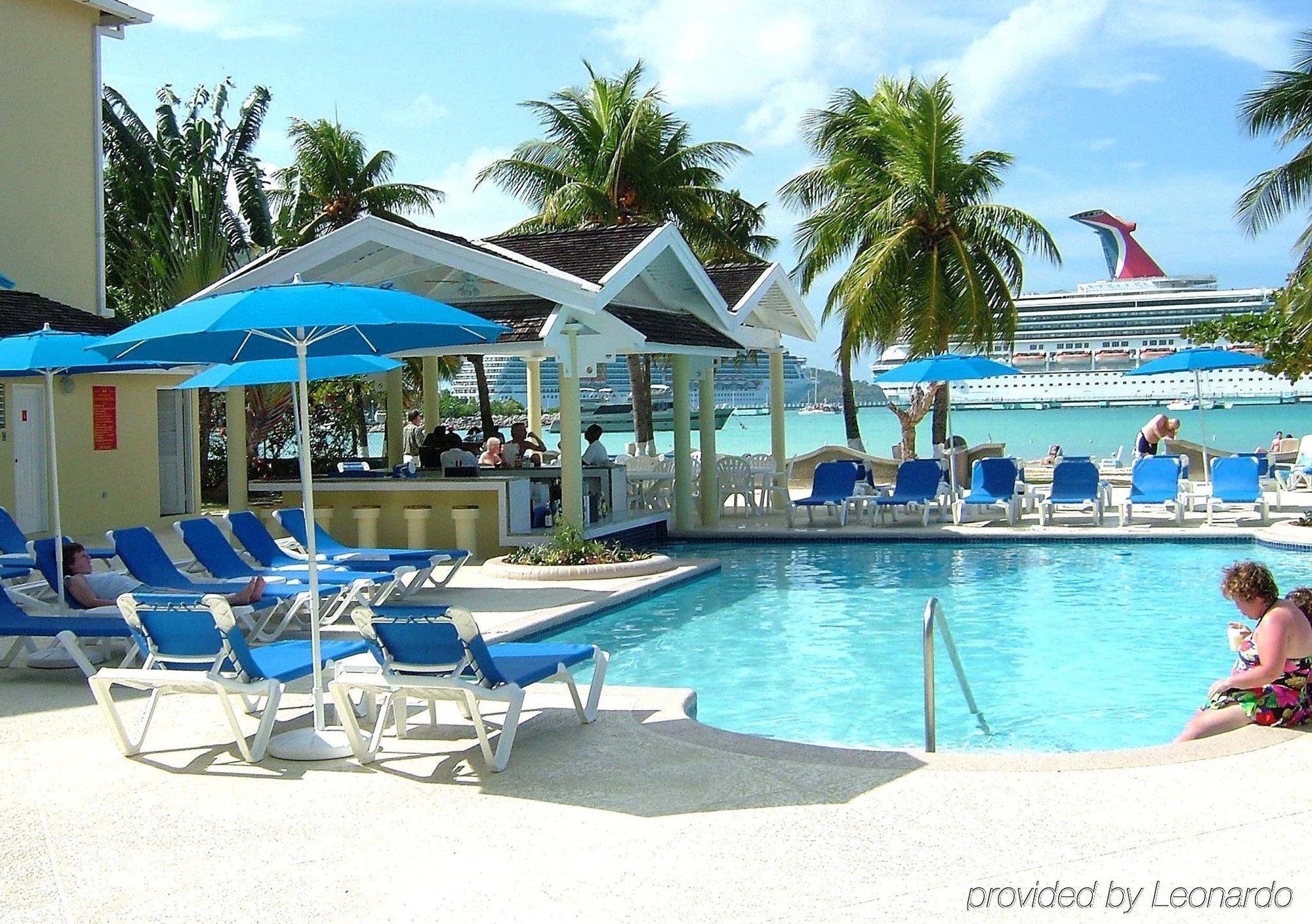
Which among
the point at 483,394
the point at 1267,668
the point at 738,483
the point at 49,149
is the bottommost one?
the point at 1267,668

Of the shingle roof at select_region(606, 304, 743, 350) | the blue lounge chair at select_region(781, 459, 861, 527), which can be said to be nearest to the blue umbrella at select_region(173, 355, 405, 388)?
the shingle roof at select_region(606, 304, 743, 350)

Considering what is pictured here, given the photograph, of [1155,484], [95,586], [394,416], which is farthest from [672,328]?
[95,586]

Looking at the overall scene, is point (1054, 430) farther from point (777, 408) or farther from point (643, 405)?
point (777, 408)

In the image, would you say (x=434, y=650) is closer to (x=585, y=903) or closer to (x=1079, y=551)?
(x=585, y=903)

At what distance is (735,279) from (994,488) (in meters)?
5.13

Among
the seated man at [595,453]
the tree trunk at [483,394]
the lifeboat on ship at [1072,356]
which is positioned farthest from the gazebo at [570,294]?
the lifeboat on ship at [1072,356]

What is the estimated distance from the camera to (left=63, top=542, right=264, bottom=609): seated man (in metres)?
9.77

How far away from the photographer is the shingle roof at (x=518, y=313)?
14414 millimetres

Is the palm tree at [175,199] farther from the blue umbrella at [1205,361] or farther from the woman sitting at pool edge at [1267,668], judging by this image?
the woman sitting at pool edge at [1267,668]

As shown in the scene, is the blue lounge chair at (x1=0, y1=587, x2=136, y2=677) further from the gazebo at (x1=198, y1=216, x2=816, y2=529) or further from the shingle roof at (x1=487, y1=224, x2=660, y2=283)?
the shingle roof at (x1=487, y1=224, x2=660, y2=283)

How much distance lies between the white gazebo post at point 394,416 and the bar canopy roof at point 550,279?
2.88 meters

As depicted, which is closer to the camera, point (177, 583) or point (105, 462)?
point (177, 583)

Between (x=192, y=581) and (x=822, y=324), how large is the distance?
16241 millimetres

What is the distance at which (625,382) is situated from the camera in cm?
13412
